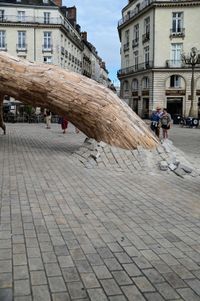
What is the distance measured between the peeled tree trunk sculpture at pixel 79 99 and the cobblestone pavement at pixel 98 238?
2059 mm

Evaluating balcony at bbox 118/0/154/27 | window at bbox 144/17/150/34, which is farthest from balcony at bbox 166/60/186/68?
balcony at bbox 118/0/154/27

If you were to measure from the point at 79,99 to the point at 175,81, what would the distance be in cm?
3641

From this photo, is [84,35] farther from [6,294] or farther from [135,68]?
[6,294]

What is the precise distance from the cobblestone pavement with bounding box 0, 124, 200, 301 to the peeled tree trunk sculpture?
206 centimetres

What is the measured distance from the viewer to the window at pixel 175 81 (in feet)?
149

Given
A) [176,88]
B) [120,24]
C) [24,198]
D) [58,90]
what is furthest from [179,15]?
[24,198]

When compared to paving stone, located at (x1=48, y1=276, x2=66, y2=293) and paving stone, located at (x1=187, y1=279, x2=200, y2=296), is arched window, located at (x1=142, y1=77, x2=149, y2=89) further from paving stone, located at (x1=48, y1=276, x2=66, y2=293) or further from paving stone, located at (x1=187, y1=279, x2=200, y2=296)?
paving stone, located at (x1=48, y1=276, x2=66, y2=293)

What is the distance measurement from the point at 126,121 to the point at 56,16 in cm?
4776

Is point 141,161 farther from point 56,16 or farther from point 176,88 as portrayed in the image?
point 56,16

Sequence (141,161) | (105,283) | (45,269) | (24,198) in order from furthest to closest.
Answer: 1. (141,161)
2. (24,198)
3. (45,269)
4. (105,283)

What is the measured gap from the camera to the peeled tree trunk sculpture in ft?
34.3

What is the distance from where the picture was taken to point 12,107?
153ft

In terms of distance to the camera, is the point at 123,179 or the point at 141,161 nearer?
the point at 123,179

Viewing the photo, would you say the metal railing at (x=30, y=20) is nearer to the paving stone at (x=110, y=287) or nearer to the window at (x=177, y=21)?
the window at (x=177, y=21)
